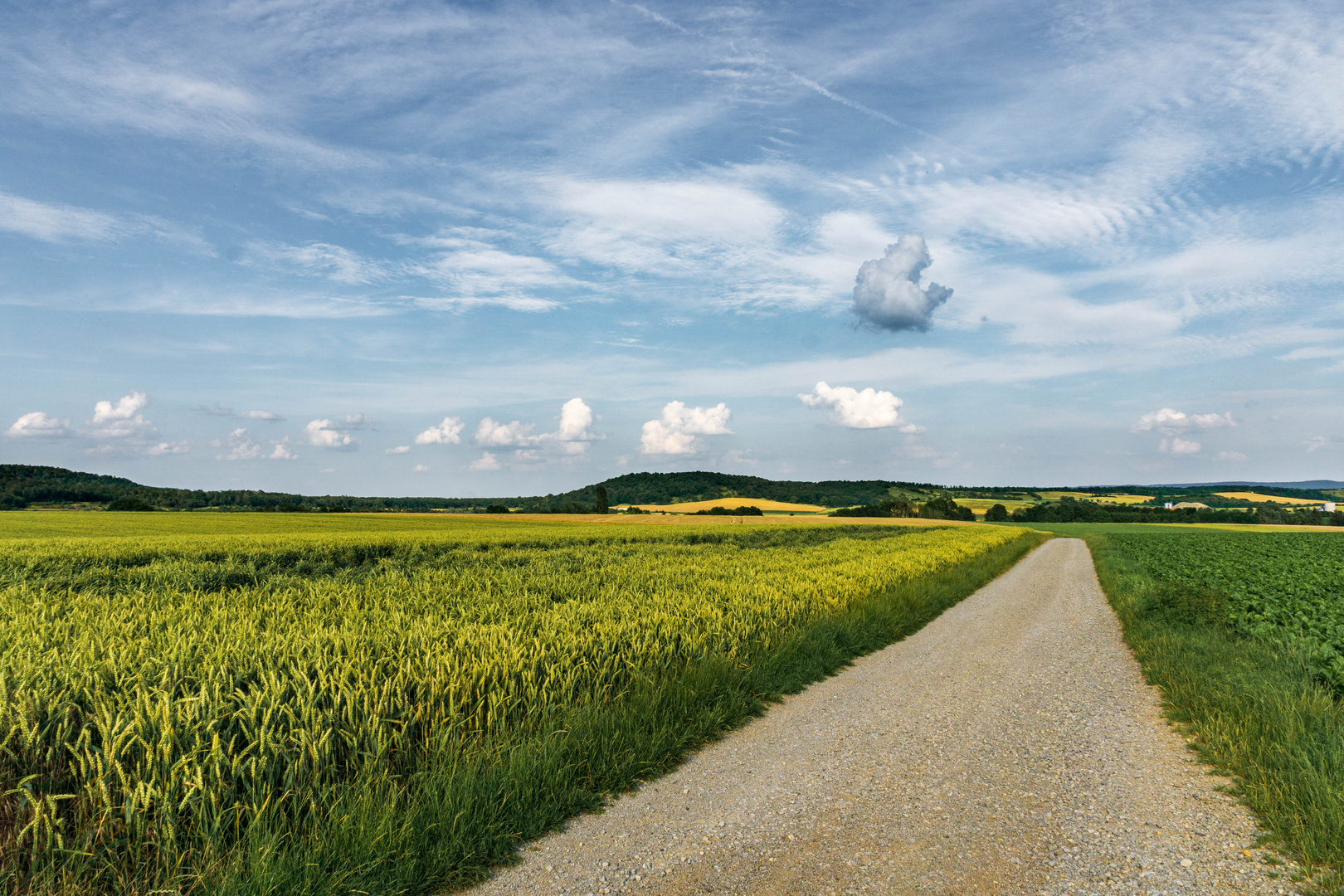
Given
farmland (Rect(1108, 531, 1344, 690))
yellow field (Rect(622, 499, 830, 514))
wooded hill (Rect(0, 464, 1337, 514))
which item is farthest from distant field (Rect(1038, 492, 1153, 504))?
farmland (Rect(1108, 531, 1344, 690))

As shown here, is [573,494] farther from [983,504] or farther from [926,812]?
[926,812]

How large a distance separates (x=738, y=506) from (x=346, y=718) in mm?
111150

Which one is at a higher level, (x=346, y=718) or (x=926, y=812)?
(x=346, y=718)

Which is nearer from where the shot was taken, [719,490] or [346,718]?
[346,718]

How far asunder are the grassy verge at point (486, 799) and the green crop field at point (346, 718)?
0.02 metres

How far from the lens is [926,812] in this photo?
5426mm

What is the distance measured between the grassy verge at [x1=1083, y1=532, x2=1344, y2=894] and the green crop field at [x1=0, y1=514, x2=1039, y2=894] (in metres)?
4.76

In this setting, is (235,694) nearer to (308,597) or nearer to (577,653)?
(577,653)

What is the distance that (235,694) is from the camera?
5.13 metres

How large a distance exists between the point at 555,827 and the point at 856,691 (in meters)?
5.51

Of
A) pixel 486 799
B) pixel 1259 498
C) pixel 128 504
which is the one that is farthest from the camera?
pixel 1259 498

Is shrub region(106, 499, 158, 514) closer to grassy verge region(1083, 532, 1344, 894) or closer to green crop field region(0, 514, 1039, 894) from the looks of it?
green crop field region(0, 514, 1039, 894)

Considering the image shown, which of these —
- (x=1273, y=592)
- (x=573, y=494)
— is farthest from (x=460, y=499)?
(x=1273, y=592)

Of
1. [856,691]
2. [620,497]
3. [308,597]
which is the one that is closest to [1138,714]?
[856,691]
